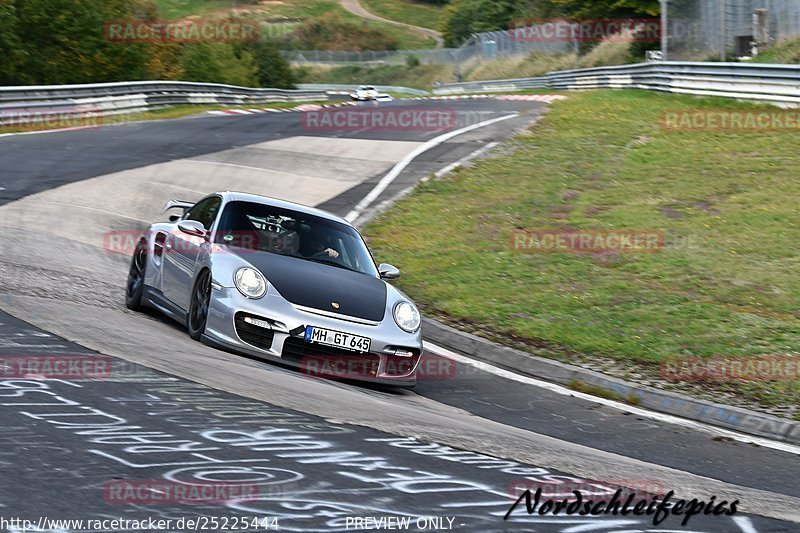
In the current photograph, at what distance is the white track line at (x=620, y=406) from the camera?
7948 mm

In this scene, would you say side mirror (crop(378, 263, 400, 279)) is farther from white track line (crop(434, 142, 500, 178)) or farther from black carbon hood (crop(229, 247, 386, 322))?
white track line (crop(434, 142, 500, 178))

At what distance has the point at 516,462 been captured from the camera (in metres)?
5.86

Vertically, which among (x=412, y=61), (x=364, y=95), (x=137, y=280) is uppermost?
(x=412, y=61)

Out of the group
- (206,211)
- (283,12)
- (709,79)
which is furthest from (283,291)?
(283,12)

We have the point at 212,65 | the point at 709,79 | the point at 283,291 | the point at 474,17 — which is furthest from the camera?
the point at 474,17

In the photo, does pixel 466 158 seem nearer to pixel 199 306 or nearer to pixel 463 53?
pixel 199 306

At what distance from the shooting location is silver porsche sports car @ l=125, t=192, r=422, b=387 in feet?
27.7

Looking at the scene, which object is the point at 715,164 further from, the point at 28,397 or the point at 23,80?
the point at 23,80

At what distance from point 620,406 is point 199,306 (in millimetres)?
3607

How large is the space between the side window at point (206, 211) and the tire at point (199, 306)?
3.03ft

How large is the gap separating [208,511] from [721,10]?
3515 centimetres

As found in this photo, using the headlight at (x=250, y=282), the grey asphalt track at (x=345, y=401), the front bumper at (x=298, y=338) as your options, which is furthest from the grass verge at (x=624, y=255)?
the headlight at (x=250, y=282)

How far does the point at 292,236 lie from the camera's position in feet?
32.1

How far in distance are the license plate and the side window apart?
2.06 meters
